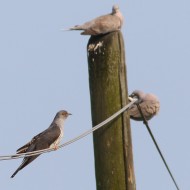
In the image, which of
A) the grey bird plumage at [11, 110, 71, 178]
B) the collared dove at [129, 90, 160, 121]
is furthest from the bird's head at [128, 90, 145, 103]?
the grey bird plumage at [11, 110, 71, 178]

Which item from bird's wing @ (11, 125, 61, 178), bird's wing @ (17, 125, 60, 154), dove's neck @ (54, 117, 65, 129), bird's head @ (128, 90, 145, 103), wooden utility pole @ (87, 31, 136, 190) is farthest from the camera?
dove's neck @ (54, 117, 65, 129)

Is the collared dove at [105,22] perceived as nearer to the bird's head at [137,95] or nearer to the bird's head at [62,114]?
the bird's head at [62,114]

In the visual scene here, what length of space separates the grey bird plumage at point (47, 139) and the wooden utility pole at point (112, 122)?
1966 mm

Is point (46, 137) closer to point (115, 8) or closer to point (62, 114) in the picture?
point (62, 114)

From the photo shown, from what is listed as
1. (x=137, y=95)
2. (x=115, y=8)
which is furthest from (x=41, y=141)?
(x=115, y=8)

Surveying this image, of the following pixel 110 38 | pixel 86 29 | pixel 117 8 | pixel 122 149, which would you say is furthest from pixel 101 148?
pixel 117 8

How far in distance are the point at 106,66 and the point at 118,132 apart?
0.61 meters

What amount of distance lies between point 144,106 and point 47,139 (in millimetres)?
1585

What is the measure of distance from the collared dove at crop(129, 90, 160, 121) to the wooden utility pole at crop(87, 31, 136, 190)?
657 mm

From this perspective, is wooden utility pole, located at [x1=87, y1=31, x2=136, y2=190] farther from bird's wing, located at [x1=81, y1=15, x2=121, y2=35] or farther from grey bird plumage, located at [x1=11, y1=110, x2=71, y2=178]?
bird's wing, located at [x1=81, y1=15, x2=121, y2=35]

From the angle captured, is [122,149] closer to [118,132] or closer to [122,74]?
[118,132]

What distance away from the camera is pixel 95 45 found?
240 inches

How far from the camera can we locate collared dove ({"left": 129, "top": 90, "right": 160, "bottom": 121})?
6779 mm

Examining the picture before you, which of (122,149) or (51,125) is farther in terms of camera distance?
(51,125)
